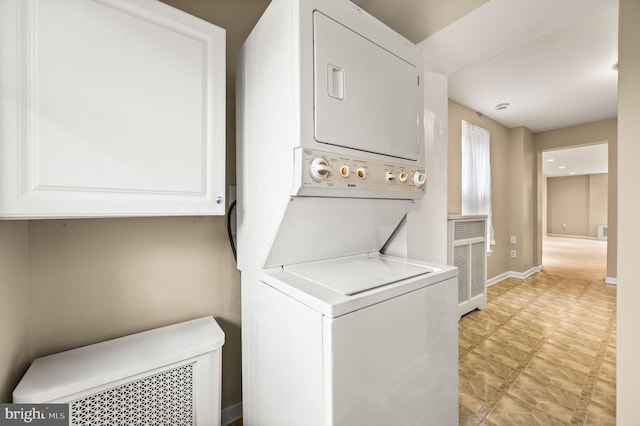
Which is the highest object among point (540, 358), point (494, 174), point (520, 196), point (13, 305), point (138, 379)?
point (494, 174)

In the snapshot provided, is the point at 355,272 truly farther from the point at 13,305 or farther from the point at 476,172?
the point at 476,172

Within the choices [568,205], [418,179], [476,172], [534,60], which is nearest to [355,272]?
[418,179]

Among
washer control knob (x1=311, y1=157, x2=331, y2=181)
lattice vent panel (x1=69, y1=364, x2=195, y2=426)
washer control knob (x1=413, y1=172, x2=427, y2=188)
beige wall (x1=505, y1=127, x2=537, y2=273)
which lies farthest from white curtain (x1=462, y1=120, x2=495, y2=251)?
lattice vent panel (x1=69, y1=364, x2=195, y2=426)

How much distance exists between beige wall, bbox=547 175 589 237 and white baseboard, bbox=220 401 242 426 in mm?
14680

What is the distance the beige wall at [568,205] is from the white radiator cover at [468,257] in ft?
37.5

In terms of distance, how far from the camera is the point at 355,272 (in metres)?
1.26

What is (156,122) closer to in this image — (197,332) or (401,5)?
(197,332)

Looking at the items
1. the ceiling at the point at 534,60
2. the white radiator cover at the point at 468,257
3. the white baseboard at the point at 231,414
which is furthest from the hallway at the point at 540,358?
the ceiling at the point at 534,60

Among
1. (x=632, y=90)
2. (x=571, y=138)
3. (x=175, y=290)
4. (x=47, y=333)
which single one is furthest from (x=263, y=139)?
(x=571, y=138)

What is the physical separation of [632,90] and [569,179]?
45.2ft

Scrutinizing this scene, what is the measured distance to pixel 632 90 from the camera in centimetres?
125

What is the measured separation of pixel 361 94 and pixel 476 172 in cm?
381

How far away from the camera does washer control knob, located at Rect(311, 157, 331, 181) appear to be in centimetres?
98

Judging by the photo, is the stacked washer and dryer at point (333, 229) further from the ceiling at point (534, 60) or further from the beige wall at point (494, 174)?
the beige wall at point (494, 174)
